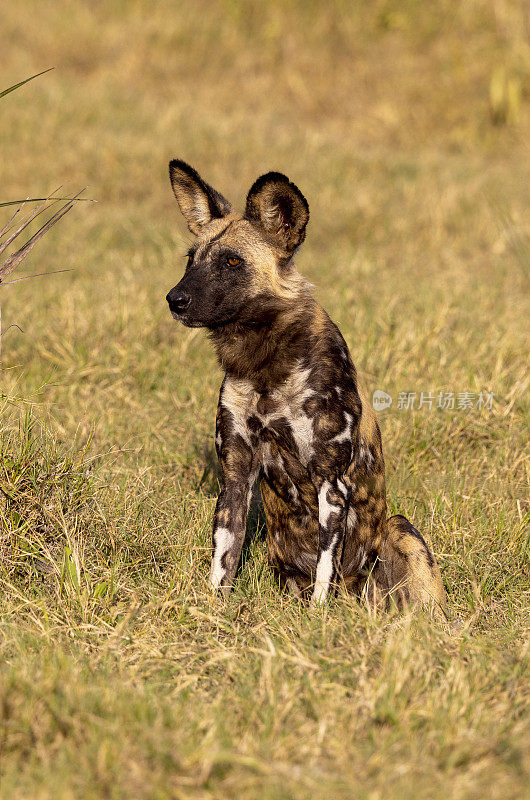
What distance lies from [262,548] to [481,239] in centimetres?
568

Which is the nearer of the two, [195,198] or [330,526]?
[330,526]

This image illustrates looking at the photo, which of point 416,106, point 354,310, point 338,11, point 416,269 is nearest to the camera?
point 354,310

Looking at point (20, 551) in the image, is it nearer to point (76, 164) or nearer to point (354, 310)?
point (354, 310)

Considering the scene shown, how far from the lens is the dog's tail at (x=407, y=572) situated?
3150 millimetres

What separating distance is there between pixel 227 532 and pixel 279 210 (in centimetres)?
119

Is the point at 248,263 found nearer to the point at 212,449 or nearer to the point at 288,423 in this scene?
the point at 288,423

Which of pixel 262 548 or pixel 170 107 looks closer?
pixel 262 548

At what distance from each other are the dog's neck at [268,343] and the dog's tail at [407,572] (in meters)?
0.77

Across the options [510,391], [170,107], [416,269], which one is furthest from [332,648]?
[170,107]

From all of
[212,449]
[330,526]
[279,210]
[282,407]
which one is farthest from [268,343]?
[212,449]

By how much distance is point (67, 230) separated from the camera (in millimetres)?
7887

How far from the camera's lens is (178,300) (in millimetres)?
3137

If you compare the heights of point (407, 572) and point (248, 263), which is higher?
point (248, 263)

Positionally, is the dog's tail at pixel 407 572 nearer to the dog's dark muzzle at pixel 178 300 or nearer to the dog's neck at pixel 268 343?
the dog's neck at pixel 268 343
